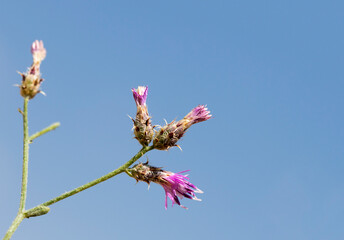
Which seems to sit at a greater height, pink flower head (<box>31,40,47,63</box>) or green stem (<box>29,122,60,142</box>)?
pink flower head (<box>31,40,47,63</box>)

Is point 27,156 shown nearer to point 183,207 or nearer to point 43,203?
point 43,203

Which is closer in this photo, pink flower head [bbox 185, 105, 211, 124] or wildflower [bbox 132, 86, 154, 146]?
wildflower [bbox 132, 86, 154, 146]

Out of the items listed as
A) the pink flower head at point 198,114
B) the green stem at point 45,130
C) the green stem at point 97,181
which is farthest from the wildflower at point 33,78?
the pink flower head at point 198,114

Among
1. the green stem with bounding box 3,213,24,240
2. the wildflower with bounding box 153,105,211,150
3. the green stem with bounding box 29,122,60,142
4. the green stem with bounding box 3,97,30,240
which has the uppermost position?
the wildflower with bounding box 153,105,211,150

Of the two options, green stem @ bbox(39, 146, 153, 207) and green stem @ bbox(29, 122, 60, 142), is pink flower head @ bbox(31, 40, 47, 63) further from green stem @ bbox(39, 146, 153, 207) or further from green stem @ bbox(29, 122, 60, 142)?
green stem @ bbox(39, 146, 153, 207)

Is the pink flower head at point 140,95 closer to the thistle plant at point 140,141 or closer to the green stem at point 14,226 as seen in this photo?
the thistle plant at point 140,141

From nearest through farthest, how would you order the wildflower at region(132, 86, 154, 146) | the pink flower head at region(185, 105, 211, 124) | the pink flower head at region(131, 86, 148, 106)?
1. the wildflower at region(132, 86, 154, 146)
2. the pink flower head at region(185, 105, 211, 124)
3. the pink flower head at region(131, 86, 148, 106)

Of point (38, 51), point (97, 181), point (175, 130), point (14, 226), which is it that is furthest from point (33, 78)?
point (175, 130)

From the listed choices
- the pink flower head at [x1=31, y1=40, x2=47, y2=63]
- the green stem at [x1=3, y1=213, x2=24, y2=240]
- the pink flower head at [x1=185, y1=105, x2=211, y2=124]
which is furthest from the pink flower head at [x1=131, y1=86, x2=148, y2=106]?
the green stem at [x1=3, y1=213, x2=24, y2=240]
